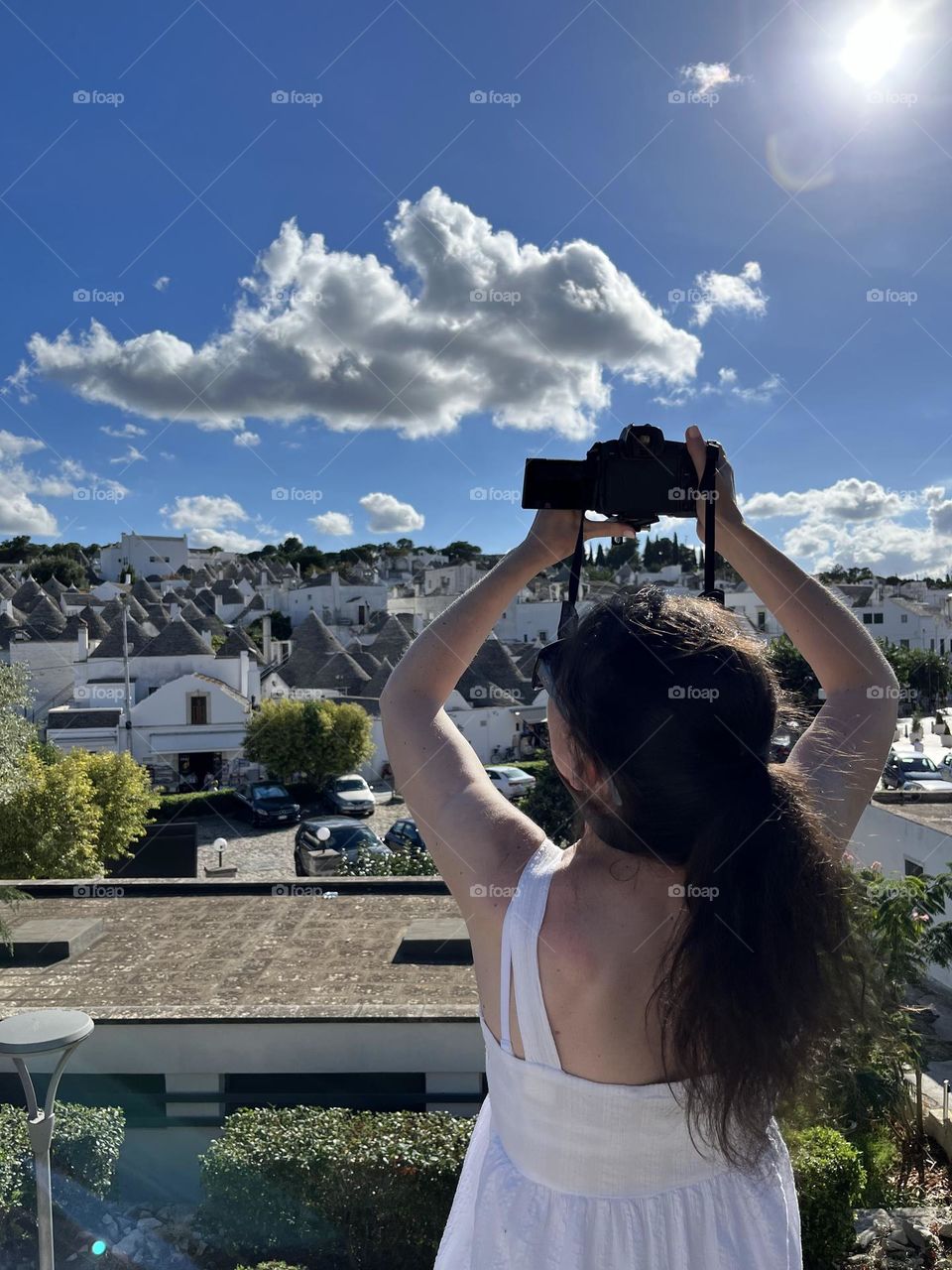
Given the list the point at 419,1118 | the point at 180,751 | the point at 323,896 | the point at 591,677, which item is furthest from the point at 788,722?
the point at 180,751

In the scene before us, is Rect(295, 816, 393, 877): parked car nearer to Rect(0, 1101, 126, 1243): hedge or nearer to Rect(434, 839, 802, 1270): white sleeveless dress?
Rect(0, 1101, 126, 1243): hedge

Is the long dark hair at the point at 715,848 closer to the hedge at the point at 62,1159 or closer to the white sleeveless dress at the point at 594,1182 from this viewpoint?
the white sleeveless dress at the point at 594,1182

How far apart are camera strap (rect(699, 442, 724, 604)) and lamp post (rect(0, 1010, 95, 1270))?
3.59 meters

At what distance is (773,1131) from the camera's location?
133 centimetres

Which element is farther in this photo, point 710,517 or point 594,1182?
point 710,517

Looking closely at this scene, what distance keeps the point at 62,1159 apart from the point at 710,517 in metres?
5.58

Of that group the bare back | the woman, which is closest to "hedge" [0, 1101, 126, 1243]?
the woman

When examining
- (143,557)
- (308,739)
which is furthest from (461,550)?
(308,739)

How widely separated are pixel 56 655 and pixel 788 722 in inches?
1321

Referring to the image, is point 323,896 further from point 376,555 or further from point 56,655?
point 376,555

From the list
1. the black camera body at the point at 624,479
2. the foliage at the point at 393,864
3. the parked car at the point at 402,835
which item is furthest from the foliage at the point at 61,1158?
the parked car at the point at 402,835

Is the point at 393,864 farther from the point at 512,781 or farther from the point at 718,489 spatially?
the point at 718,489

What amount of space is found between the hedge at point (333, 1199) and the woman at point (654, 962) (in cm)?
421

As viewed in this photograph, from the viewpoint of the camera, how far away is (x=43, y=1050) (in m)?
3.90
